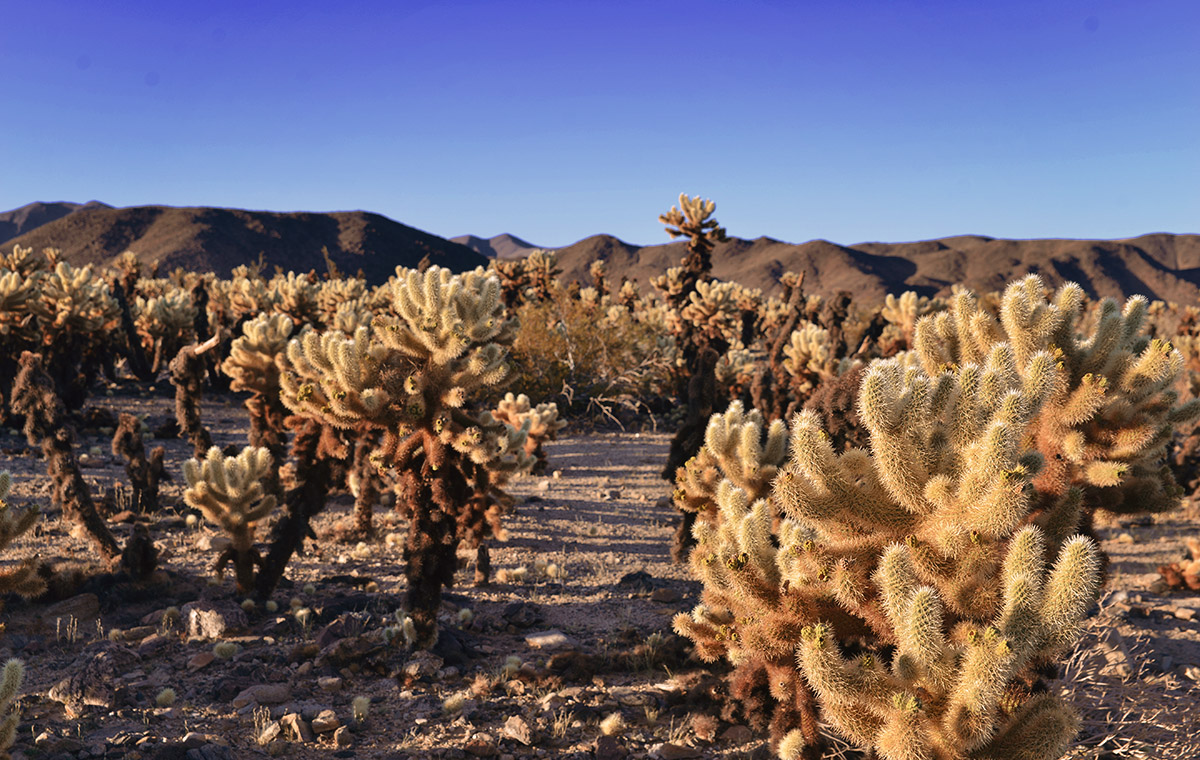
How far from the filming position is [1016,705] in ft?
10.4

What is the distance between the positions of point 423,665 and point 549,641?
1.19 meters

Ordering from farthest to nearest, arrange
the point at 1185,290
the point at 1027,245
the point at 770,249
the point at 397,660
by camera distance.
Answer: the point at 770,249
the point at 1027,245
the point at 1185,290
the point at 397,660

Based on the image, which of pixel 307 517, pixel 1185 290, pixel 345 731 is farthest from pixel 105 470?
pixel 1185 290

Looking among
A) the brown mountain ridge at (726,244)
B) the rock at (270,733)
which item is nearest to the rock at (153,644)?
the rock at (270,733)

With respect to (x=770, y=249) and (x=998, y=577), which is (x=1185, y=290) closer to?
(x=770, y=249)

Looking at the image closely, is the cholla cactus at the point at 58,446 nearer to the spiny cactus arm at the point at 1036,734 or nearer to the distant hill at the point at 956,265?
the spiny cactus arm at the point at 1036,734

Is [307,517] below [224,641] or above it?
above

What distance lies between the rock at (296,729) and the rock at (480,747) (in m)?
1.06

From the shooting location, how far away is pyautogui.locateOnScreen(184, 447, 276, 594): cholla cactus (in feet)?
23.2

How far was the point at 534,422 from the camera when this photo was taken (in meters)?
13.6

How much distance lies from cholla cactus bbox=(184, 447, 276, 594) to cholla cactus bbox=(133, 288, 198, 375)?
52.6 feet

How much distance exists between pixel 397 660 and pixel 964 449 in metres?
4.71

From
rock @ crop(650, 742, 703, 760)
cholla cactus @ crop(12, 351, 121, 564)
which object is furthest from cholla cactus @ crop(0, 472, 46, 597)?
rock @ crop(650, 742, 703, 760)

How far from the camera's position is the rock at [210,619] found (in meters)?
6.32
